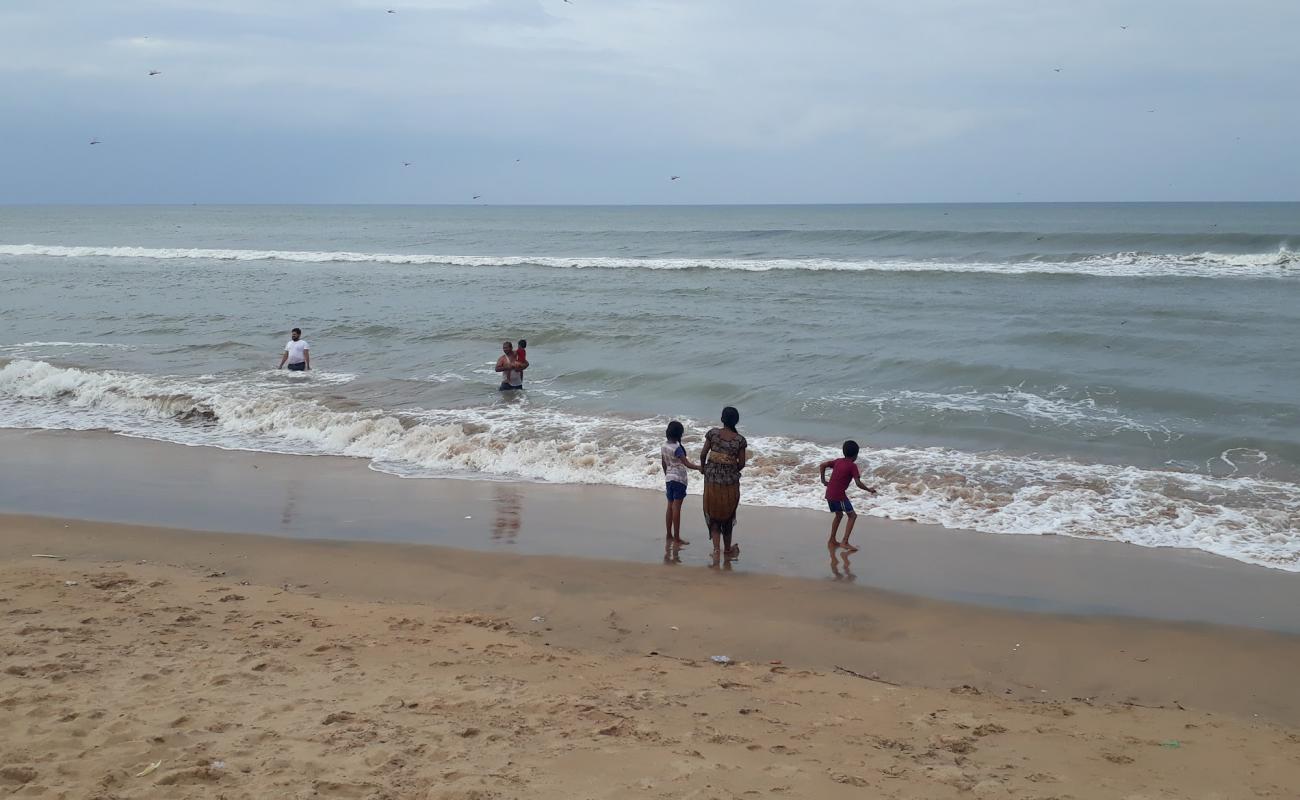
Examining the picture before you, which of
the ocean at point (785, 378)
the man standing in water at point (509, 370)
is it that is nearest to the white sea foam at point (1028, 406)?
the ocean at point (785, 378)

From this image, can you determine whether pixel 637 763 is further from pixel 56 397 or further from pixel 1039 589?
pixel 56 397

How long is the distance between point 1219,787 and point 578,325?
18.6 metres

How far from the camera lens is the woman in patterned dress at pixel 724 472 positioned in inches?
325

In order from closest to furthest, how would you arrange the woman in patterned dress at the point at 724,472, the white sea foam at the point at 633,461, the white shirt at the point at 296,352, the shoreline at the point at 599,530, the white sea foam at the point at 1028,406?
the shoreline at the point at 599,530 → the woman in patterned dress at the point at 724,472 → the white sea foam at the point at 633,461 → the white sea foam at the point at 1028,406 → the white shirt at the point at 296,352

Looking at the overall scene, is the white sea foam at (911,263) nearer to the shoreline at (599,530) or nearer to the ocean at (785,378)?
the ocean at (785,378)

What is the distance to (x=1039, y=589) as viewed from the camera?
304 inches

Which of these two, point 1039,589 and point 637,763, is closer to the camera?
point 637,763

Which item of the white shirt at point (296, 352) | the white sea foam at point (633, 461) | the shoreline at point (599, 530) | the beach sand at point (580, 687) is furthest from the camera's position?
the white shirt at point (296, 352)

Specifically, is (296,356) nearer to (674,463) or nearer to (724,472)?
(674,463)

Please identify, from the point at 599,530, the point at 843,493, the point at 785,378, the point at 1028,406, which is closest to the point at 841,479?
the point at 843,493

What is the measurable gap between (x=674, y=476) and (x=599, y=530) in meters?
1.13

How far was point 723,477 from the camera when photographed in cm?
830

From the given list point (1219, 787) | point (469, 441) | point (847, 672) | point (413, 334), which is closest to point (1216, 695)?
point (1219, 787)

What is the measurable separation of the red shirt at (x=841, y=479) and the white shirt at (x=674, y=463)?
135cm
